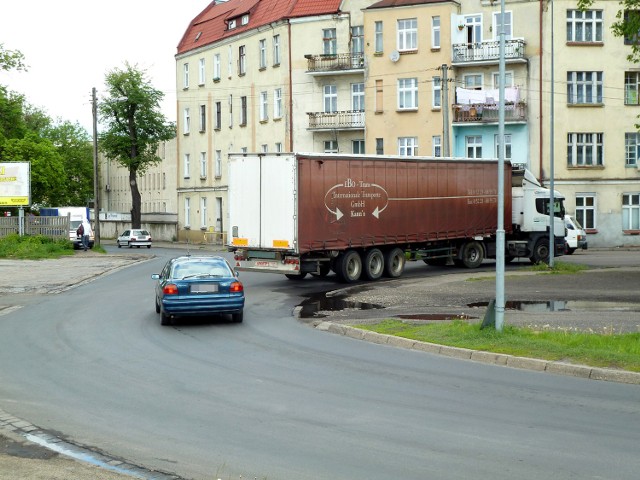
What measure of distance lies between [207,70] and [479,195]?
1576 inches

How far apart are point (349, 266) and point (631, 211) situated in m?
28.3

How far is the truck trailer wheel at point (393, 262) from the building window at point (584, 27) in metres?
26.2

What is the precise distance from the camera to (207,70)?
70312 mm

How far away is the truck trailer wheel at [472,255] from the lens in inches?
1380

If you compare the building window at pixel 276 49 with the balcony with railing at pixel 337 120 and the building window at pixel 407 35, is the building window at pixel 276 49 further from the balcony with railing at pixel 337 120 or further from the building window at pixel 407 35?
the building window at pixel 407 35

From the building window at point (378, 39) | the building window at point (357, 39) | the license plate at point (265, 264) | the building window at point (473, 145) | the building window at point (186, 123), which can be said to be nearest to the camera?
the license plate at point (265, 264)

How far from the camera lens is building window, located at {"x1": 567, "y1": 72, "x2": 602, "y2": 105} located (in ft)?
169

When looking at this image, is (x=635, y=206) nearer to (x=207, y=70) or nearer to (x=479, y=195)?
(x=479, y=195)

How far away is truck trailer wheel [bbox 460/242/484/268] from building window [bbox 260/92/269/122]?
100ft

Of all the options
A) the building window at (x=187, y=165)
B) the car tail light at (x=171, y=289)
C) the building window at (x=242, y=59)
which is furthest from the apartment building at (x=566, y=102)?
the car tail light at (x=171, y=289)

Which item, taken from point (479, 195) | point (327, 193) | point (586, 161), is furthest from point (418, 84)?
point (327, 193)

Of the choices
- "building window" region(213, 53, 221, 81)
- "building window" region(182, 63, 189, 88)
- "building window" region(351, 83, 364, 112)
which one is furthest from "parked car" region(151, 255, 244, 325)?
"building window" region(182, 63, 189, 88)

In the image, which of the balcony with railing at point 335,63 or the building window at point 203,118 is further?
the building window at point 203,118

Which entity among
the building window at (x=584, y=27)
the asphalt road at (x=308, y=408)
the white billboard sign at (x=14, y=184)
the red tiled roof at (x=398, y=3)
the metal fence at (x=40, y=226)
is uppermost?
the red tiled roof at (x=398, y=3)
